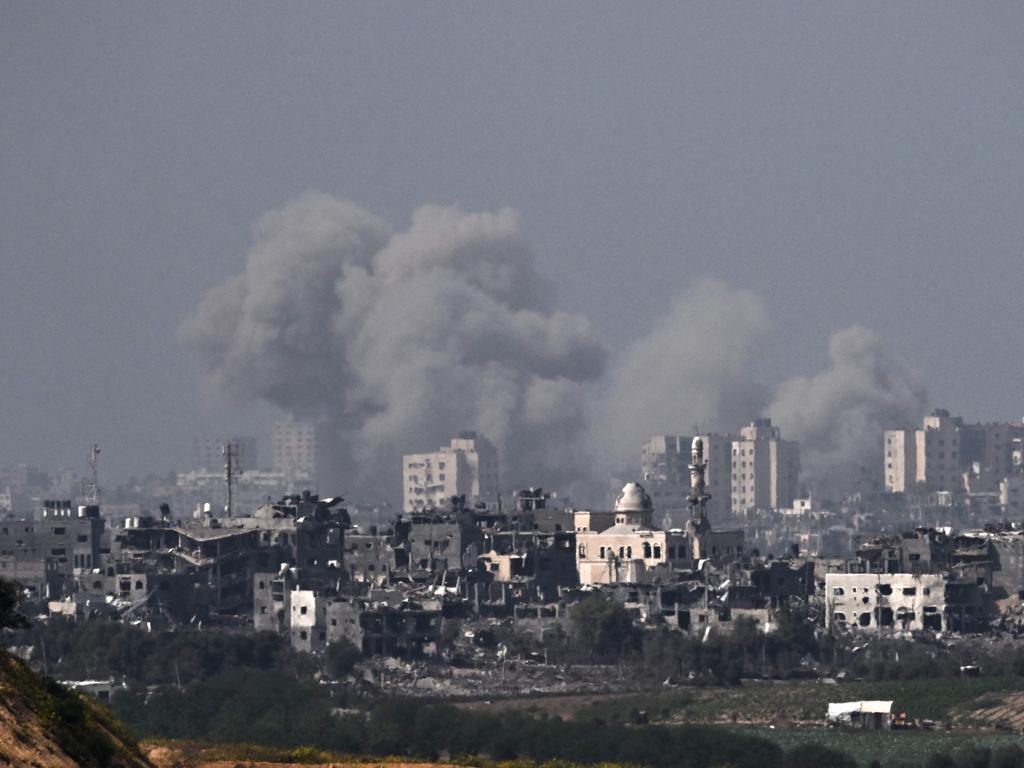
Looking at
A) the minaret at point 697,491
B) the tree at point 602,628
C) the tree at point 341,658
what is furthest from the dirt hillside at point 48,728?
the minaret at point 697,491

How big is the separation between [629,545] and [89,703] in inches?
2753

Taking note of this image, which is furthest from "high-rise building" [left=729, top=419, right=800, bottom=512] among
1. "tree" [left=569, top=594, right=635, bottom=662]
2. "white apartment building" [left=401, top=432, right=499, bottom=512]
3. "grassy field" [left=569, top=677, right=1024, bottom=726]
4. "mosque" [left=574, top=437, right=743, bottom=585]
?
"grassy field" [left=569, top=677, right=1024, bottom=726]

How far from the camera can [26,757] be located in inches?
1282

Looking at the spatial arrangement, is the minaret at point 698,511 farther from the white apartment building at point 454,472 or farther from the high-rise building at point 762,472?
the high-rise building at point 762,472

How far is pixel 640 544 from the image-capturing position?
108688 millimetres

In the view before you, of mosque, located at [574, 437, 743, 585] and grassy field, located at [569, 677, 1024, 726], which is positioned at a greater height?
mosque, located at [574, 437, 743, 585]

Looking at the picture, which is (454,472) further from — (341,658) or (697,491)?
(341,658)

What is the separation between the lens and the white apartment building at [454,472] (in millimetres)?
185000

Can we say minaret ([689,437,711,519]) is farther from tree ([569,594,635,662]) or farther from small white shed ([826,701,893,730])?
small white shed ([826,701,893,730])

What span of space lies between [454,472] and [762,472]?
71.1 ft

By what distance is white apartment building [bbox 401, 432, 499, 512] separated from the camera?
18500 cm

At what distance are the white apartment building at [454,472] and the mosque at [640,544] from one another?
228 feet

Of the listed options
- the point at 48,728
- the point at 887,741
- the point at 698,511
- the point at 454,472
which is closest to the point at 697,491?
the point at 698,511

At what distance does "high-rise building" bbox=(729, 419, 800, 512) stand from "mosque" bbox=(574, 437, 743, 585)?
8104cm
